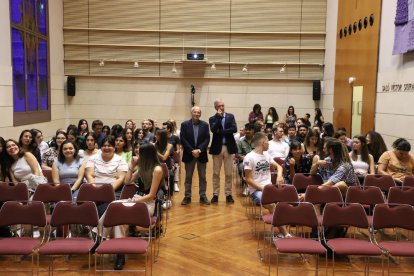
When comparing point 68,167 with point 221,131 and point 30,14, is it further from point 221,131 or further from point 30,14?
point 30,14

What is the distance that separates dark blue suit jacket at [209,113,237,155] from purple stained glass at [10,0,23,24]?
18.4 ft

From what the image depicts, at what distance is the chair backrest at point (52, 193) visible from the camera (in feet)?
15.7

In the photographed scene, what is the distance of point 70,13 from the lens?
522 inches

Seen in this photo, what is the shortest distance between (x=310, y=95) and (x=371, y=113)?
4.22 meters

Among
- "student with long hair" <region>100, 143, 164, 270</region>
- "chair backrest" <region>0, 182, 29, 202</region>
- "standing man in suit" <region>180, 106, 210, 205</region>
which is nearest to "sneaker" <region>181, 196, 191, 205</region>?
"standing man in suit" <region>180, 106, 210, 205</region>

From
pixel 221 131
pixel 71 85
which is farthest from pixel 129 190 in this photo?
pixel 71 85

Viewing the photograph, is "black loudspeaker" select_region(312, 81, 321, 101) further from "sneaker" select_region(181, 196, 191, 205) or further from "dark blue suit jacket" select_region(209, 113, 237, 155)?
"sneaker" select_region(181, 196, 191, 205)

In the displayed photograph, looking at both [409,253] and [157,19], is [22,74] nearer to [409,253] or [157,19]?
[157,19]

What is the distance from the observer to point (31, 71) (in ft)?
35.3

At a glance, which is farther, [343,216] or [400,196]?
[400,196]

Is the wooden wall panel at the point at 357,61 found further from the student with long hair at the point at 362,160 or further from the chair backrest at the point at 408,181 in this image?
the chair backrest at the point at 408,181

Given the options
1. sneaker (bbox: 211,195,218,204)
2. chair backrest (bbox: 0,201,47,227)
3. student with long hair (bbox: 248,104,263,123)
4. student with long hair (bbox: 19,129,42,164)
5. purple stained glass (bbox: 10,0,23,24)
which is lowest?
sneaker (bbox: 211,195,218,204)

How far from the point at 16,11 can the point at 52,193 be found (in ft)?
21.7

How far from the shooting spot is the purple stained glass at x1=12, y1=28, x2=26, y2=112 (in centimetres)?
962
